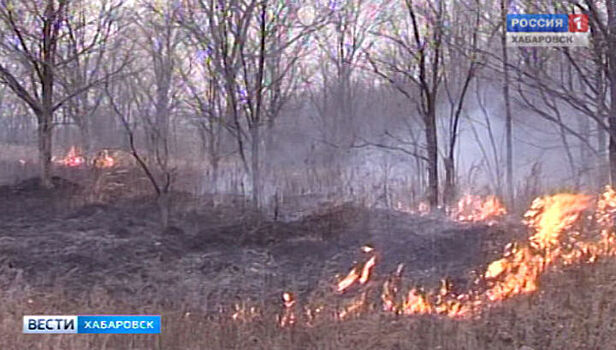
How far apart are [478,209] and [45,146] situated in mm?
6409

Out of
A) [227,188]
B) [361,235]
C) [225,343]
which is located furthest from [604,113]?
[227,188]

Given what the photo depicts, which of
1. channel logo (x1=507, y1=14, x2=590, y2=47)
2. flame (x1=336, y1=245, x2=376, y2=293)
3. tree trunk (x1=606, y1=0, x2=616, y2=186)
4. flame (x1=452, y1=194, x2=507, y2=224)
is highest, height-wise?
channel logo (x1=507, y1=14, x2=590, y2=47)

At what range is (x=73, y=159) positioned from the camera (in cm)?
1388

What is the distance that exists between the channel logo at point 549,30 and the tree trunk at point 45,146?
6.79 metres

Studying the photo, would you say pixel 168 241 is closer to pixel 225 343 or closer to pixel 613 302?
pixel 225 343

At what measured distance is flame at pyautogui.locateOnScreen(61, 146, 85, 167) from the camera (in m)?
13.1

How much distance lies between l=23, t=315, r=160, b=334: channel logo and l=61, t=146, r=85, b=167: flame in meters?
8.49

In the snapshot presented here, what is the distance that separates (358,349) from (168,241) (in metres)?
3.80

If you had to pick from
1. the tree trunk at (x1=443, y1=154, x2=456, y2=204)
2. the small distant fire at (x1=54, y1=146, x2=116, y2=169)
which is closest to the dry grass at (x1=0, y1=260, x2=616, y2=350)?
the tree trunk at (x1=443, y1=154, x2=456, y2=204)

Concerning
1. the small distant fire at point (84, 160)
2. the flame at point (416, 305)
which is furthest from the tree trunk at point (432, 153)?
the small distant fire at point (84, 160)

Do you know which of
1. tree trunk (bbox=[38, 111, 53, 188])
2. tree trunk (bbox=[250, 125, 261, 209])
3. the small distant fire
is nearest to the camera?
tree trunk (bbox=[250, 125, 261, 209])

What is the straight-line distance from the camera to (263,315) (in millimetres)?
4902

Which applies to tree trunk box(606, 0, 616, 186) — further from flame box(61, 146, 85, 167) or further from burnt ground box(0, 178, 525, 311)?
flame box(61, 146, 85, 167)

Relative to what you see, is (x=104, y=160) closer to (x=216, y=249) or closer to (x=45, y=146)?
(x=45, y=146)
